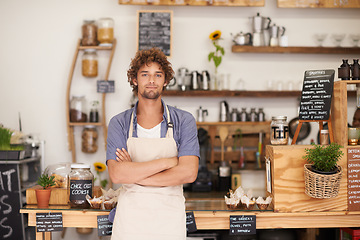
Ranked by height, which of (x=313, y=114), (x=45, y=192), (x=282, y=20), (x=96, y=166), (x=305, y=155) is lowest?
(x=96, y=166)

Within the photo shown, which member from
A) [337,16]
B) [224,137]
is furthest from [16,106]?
[337,16]

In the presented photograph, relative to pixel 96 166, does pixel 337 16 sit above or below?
above

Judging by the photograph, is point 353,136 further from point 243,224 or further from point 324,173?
point 243,224

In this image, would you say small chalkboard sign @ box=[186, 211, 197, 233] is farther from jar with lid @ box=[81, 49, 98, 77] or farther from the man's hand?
jar with lid @ box=[81, 49, 98, 77]

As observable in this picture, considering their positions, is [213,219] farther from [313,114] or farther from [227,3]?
[227,3]

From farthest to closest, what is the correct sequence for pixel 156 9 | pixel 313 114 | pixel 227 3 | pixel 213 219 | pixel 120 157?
pixel 156 9
pixel 227 3
pixel 313 114
pixel 213 219
pixel 120 157

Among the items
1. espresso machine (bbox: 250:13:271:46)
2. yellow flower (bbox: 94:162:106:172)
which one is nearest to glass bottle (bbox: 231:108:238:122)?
espresso machine (bbox: 250:13:271:46)

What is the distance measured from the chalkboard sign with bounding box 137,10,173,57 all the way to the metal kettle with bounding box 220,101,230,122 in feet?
2.71

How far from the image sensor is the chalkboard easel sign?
8.75 feet

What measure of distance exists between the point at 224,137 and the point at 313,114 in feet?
7.05

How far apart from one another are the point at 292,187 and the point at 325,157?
30 centimetres

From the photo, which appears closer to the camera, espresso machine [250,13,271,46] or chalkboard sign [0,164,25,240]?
chalkboard sign [0,164,25,240]

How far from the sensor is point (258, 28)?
482 cm

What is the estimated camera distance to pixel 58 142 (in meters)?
4.91
